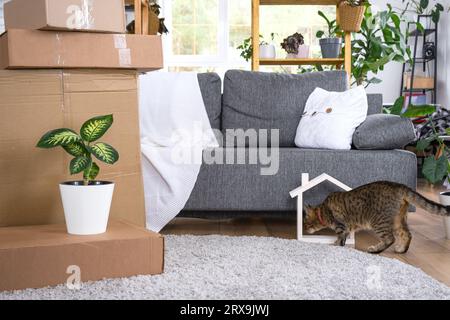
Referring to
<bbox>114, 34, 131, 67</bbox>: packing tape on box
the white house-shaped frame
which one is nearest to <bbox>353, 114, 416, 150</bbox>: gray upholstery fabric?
the white house-shaped frame

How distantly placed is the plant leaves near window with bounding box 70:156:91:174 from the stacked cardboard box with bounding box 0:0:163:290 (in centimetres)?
21

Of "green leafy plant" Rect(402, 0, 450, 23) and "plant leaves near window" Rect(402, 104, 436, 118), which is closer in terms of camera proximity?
"plant leaves near window" Rect(402, 104, 436, 118)

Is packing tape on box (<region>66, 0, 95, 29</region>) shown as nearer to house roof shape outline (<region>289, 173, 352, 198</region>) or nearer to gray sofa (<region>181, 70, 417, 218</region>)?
gray sofa (<region>181, 70, 417, 218</region>)

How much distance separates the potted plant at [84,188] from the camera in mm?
1780

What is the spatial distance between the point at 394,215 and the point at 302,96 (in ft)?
3.76

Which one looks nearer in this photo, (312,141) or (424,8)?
(312,141)

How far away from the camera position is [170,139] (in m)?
2.89

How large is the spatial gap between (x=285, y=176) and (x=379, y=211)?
55 cm

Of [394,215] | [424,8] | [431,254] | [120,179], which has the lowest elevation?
[431,254]

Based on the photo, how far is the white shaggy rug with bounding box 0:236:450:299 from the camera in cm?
158

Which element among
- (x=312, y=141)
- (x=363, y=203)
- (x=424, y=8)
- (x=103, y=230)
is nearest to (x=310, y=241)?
(x=363, y=203)
